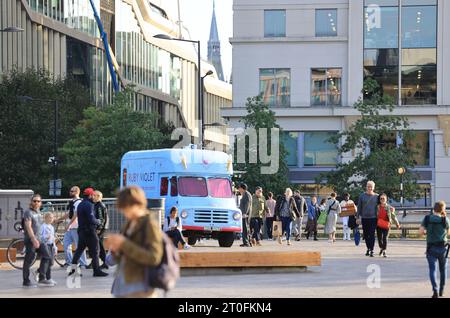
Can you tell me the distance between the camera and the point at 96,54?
326 ft

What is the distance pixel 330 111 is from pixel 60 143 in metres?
16.0

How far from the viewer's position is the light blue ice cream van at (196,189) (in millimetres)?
37312

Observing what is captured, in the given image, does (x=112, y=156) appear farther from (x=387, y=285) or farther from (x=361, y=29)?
(x=387, y=285)

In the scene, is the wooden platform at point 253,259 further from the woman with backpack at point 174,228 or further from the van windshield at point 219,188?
the van windshield at point 219,188

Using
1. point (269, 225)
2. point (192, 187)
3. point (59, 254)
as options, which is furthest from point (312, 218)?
point (59, 254)

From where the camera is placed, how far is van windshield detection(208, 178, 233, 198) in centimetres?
3819

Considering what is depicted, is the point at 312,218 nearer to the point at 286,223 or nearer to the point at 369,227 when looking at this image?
the point at 286,223

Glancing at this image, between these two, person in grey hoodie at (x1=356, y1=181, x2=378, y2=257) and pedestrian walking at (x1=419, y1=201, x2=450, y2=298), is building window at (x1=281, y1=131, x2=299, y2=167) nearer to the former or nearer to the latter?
person in grey hoodie at (x1=356, y1=181, x2=378, y2=257)

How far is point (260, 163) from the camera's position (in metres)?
62.9

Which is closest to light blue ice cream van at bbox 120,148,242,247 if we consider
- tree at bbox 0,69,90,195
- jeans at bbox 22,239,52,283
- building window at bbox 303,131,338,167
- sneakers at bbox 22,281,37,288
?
jeans at bbox 22,239,52,283

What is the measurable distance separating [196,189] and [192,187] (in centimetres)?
14

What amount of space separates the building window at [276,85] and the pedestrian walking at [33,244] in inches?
2133

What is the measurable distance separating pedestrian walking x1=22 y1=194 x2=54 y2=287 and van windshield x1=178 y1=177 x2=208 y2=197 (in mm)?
15350
